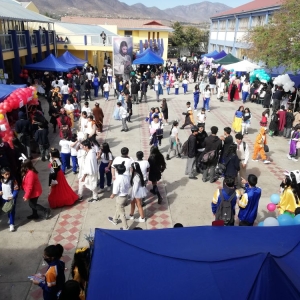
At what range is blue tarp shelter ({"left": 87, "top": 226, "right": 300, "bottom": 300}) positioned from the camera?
2.55 m

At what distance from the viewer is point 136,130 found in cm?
1281

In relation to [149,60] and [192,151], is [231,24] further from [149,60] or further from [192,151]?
[192,151]

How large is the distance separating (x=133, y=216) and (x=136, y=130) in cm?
666

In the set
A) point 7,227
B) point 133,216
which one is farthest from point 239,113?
point 7,227

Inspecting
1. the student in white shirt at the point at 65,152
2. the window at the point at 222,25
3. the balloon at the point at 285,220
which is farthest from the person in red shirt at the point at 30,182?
the window at the point at 222,25

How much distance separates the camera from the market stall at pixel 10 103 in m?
8.23

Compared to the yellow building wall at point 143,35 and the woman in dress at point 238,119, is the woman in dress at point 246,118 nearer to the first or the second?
the woman in dress at point 238,119

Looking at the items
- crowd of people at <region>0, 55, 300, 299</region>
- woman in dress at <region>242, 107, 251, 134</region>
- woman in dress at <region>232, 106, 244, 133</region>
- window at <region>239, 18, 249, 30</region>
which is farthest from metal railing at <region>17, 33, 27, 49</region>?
window at <region>239, 18, 249, 30</region>

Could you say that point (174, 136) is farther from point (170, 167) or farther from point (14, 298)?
point (14, 298)

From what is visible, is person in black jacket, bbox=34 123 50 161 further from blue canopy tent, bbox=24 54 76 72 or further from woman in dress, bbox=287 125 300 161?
blue canopy tent, bbox=24 54 76 72

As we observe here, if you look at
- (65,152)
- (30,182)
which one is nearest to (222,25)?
(65,152)

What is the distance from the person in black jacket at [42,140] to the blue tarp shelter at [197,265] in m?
6.21

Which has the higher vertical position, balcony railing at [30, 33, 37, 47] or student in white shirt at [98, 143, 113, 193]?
balcony railing at [30, 33, 37, 47]

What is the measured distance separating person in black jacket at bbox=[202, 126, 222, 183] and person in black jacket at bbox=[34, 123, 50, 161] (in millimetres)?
4503
